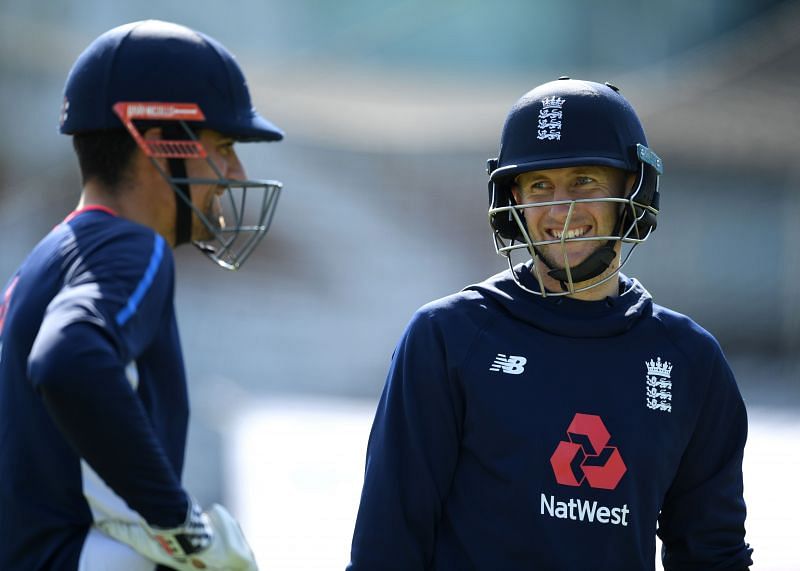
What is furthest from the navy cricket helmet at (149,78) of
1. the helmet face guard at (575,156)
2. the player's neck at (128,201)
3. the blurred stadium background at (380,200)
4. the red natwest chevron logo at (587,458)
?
the blurred stadium background at (380,200)

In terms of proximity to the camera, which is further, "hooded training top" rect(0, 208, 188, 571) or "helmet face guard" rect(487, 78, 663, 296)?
"helmet face guard" rect(487, 78, 663, 296)

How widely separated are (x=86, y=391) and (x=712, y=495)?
1.47 m

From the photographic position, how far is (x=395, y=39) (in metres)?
21.5

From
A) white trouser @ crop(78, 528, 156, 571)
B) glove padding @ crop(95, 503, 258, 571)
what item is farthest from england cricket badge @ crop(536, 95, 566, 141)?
white trouser @ crop(78, 528, 156, 571)

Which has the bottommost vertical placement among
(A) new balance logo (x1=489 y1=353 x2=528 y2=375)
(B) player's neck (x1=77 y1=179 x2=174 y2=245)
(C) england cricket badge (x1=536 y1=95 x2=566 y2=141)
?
(A) new balance logo (x1=489 y1=353 x2=528 y2=375)

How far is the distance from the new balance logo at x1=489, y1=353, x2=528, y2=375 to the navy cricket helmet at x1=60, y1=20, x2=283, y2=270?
2.52 ft

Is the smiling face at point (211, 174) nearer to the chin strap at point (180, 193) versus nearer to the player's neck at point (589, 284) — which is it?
the chin strap at point (180, 193)

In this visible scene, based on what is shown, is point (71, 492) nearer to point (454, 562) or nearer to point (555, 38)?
point (454, 562)

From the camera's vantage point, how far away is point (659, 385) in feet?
8.65

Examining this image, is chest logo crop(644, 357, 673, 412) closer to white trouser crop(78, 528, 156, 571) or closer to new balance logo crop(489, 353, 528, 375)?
new balance logo crop(489, 353, 528, 375)

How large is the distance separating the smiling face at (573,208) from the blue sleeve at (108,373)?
94cm

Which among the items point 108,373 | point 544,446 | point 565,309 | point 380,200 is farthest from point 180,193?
point 380,200

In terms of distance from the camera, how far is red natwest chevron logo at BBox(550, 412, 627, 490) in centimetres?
249

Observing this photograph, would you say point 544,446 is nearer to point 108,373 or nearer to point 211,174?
point 108,373
